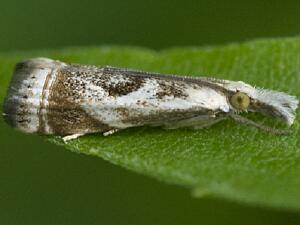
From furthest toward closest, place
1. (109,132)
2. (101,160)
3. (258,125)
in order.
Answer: (101,160) → (109,132) → (258,125)

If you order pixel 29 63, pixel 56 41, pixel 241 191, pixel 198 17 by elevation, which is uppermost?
pixel 198 17

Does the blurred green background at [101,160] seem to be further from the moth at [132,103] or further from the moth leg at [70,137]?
the moth leg at [70,137]

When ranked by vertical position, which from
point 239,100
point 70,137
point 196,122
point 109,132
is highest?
point 239,100

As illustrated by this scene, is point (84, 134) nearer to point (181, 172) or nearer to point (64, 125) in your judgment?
point (64, 125)

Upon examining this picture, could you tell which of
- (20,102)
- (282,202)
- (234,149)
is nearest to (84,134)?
(20,102)

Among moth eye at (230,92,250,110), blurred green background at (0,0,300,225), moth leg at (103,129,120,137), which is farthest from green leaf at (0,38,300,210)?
blurred green background at (0,0,300,225)

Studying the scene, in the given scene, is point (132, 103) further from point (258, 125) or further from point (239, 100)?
point (258, 125)

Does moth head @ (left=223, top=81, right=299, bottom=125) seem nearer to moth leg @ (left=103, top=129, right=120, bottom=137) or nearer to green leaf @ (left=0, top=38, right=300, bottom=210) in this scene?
green leaf @ (left=0, top=38, right=300, bottom=210)

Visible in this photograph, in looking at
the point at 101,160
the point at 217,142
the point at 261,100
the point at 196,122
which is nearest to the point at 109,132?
the point at 196,122
